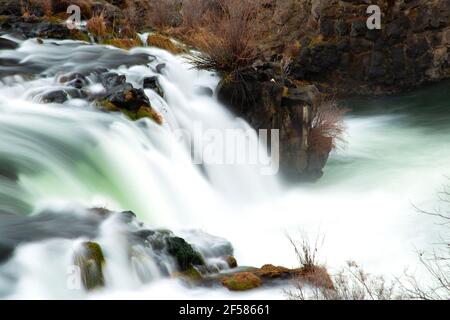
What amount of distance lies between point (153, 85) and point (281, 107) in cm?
276

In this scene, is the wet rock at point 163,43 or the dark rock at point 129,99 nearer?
the dark rock at point 129,99

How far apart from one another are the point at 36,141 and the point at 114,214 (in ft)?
8.15

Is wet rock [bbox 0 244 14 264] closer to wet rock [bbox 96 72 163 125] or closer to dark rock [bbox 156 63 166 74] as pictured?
wet rock [bbox 96 72 163 125]

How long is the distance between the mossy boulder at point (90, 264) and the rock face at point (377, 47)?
1605cm

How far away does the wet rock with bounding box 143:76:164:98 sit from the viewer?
10.2 m

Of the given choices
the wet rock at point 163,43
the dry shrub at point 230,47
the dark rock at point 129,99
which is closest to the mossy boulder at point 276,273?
the dark rock at point 129,99

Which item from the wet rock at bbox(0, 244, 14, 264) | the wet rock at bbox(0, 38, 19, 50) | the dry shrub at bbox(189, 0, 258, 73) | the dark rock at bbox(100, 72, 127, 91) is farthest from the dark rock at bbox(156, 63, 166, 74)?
the wet rock at bbox(0, 244, 14, 264)

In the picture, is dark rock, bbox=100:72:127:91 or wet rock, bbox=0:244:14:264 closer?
wet rock, bbox=0:244:14:264

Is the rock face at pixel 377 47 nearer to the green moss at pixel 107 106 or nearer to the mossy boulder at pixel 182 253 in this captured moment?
the green moss at pixel 107 106

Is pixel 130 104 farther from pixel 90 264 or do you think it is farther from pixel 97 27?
pixel 97 27

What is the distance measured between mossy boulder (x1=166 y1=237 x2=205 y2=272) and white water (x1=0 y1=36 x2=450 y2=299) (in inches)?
16.0

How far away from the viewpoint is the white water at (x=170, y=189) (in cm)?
533

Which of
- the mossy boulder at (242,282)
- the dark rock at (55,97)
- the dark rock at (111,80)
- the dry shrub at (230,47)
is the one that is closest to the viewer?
the mossy boulder at (242,282)

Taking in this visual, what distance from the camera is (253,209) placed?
9664 mm
